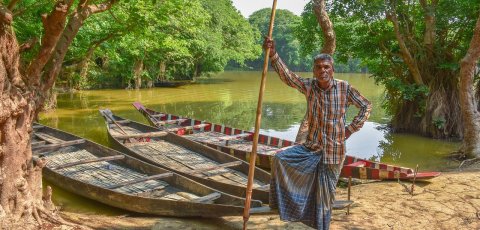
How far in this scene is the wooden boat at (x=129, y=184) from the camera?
18.3 feet

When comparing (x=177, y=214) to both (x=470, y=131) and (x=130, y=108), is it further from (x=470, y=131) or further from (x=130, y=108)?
(x=130, y=108)

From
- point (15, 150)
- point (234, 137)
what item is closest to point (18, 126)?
point (15, 150)

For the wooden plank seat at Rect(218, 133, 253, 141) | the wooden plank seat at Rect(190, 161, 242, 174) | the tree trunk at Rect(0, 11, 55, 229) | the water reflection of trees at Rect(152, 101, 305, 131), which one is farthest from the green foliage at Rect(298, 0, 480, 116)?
the tree trunk at Rect(0, 11, 55, 229)

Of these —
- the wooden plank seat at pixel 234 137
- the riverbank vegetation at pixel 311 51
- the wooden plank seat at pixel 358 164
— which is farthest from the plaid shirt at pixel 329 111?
the wooden plank seat at pixel 234 137

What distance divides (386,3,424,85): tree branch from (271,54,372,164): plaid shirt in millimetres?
8889

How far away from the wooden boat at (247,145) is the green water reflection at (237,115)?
216 centimetres

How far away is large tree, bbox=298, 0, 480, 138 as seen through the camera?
471 inches

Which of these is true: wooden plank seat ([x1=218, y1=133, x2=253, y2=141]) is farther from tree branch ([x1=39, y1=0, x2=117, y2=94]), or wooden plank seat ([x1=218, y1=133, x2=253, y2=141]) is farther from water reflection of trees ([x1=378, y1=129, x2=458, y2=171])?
tree branch ([x1=39, y1=0, x2=117, y2=94])

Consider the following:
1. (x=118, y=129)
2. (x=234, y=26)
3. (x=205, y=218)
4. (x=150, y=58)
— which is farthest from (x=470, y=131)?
(x=234, y=26)

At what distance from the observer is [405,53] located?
1226 cm

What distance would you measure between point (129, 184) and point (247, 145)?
4055 mm

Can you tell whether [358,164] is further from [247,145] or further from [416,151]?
[416,151]

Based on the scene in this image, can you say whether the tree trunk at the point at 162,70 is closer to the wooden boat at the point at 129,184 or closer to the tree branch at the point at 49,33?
the wooden boat at the point at 129,184

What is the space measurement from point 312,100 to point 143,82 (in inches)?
1057
